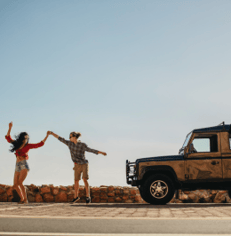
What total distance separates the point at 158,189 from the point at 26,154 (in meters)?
3.54

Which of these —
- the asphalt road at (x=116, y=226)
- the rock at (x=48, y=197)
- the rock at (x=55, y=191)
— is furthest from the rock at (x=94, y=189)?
the asphalt road at (x=116, y=226)

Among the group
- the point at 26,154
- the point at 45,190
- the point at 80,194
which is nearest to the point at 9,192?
the point at 45,190

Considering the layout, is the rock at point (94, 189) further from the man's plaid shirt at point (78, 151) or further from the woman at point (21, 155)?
the woman at point (21, 155)

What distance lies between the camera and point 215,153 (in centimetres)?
957

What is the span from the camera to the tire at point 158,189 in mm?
9336

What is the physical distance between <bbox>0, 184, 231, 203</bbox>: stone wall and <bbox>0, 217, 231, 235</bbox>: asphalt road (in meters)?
6.62

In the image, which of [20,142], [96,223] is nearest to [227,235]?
[96,223]

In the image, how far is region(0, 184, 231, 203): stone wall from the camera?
39.1 ft

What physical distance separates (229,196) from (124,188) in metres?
3.43

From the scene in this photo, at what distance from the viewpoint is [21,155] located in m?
8.88

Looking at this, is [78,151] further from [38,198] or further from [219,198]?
[219,198]

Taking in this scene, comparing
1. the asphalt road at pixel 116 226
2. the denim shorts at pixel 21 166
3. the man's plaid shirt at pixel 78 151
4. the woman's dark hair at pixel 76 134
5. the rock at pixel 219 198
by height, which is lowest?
the rock at pixel 219 198

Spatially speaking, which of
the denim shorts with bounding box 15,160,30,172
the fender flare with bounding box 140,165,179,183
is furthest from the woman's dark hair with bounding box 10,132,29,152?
the fender flare with bounding box 140,165,179,183

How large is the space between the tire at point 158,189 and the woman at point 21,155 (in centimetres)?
297
